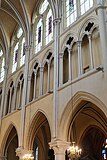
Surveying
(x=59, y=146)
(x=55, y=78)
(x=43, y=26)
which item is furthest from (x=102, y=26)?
(x=43, y=26)

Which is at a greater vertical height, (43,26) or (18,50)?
(43,26)

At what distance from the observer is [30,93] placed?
683 inches

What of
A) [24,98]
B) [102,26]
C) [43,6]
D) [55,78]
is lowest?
[24,98]

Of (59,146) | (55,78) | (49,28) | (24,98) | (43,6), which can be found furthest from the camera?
(43,6)

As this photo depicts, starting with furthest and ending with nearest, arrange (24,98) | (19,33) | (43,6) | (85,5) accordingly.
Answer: (19,33) → (43,6) → (24,98) → (85,5)

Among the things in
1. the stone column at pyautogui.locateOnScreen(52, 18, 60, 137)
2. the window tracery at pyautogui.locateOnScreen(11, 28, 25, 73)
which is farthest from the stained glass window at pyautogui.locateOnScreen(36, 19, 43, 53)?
the stone column at pyautogui.locateOnScreen(52, 18, 60, 137)

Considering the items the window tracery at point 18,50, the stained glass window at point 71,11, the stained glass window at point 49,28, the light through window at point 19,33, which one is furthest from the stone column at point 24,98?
the stained glass window at point 71,11

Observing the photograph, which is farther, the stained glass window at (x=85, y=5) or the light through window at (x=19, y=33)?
the light through window at (x=19, y=33)

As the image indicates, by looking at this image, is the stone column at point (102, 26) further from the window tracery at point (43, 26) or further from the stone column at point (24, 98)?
the stone column at point (24, 98)

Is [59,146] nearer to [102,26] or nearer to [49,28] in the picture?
[102,26]

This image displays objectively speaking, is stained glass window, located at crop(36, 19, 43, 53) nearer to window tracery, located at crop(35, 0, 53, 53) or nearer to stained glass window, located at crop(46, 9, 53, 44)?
window tracery, located at crop(35, 0, 53, 53)

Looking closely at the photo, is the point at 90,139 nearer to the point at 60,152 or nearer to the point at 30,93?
the point at 30,93

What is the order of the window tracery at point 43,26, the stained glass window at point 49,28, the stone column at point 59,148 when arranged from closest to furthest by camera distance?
the stone column at point 59,148 < the stained glass window at point 49,28 < the window tracery at point 43,26

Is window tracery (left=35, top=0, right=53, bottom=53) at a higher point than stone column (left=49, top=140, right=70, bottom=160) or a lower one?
higher
